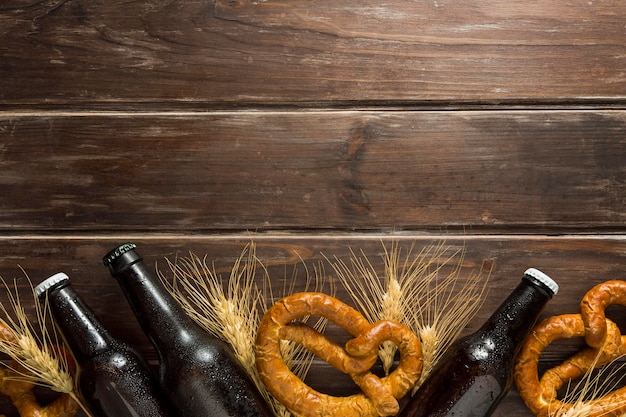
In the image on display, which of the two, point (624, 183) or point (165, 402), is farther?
point (624, 183)

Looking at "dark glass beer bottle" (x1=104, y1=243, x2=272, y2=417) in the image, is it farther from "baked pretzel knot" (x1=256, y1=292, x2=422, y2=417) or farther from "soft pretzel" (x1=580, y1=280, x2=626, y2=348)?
"soft pretzel" (x1=580, y1=280, x2=626, y2=348)

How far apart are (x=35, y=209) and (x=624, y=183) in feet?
3.40

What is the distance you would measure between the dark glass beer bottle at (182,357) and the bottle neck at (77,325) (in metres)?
0.07

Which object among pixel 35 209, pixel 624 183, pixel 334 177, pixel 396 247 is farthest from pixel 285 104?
pixel 624 183

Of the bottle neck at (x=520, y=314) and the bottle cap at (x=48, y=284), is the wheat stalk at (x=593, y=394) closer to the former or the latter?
the bottle neck at (x=520, y=314)

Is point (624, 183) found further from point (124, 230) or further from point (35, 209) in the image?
point (35, 209)

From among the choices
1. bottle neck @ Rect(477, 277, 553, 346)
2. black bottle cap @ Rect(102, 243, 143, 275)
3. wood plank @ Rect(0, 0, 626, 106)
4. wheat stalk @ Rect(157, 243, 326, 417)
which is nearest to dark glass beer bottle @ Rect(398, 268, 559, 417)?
bottle neck @ Rect(477, 277, 553, 346)

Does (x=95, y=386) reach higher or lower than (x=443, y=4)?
lower

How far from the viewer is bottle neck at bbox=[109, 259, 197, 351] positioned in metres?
0.96

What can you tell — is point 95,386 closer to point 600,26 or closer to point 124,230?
point 124,230

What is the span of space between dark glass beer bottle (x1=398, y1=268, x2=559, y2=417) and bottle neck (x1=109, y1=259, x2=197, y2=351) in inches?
15.5

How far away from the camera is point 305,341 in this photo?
101cm

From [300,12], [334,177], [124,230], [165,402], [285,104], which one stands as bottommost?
[165,402]

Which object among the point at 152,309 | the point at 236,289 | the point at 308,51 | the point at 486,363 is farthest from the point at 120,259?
the point at 486,363
